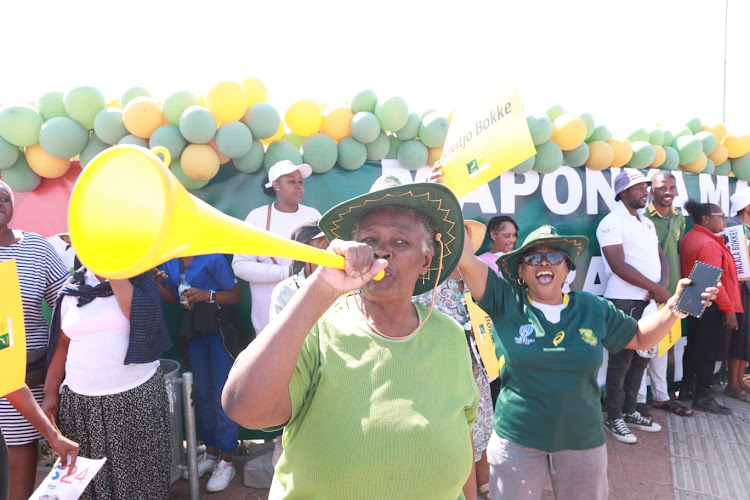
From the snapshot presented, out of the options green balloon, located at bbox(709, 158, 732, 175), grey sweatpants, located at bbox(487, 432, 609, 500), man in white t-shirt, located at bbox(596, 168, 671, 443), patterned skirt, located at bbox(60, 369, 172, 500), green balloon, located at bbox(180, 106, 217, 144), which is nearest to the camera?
grey sweatpants, located at bbox(487, 432, 609, 500)

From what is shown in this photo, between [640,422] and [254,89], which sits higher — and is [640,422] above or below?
below

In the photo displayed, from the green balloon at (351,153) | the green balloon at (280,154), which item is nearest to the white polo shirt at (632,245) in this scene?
the green balloon at (351,153)

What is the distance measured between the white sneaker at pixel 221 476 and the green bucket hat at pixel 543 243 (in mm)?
2772

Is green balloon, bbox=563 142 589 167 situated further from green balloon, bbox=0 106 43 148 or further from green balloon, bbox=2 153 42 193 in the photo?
green balloon, bbox=2 153 42 193

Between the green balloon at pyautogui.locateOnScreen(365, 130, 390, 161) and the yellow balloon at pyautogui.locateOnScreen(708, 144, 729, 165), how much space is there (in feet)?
15.8

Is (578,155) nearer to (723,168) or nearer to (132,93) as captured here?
(723,168)

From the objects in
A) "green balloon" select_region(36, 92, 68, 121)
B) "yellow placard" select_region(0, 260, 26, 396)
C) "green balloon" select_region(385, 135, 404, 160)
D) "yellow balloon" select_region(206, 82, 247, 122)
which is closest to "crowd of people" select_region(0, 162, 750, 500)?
"yellow placard" select_region(0, 260, 26, 396)

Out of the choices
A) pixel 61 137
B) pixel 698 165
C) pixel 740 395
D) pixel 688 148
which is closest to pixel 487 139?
pixel 61 137

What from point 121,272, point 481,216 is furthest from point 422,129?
point 121,272

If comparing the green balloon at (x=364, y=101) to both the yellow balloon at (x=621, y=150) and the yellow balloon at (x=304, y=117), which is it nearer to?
the yellow balloon at (x=304, y=117)

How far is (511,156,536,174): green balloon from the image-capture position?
5062 mm

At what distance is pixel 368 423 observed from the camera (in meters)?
1.32

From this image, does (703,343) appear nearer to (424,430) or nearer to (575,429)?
(575,429)

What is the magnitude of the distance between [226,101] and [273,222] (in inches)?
41.7
